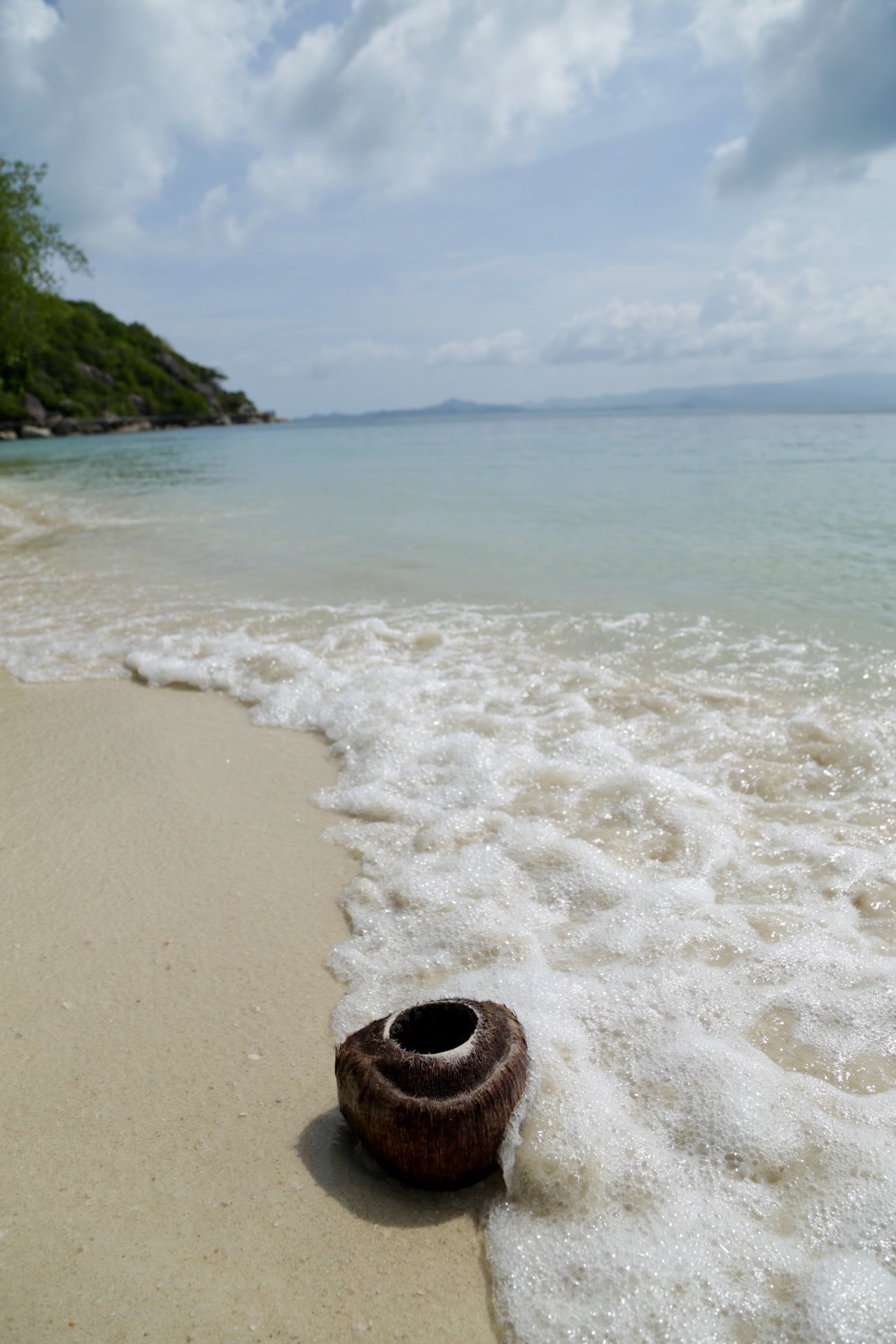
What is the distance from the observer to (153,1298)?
1686mm

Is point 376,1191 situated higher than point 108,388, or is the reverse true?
point 108,388

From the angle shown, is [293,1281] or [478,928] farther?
[478,928]

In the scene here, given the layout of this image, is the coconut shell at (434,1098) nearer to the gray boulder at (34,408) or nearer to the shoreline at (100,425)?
the shoreline at (100,425)

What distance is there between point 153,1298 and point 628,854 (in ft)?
7.65

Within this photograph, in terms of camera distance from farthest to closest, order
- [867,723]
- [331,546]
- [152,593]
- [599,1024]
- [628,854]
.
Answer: [331,546] → [152,593] → [867,723] → [628,854] → [599,1024]

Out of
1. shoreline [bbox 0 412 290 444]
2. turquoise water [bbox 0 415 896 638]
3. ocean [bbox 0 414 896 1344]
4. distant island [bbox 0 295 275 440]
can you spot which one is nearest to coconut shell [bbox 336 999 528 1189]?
ocean [bbox 0 414 896 1344]

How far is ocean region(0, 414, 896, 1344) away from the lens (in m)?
1.84

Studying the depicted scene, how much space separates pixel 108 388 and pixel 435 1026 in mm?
86048

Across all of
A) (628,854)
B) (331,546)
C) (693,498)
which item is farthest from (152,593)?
(693,498)

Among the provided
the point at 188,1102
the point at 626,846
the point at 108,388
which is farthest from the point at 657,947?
the point at 108,388

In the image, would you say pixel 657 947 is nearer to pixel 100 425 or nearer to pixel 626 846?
pixel 626 846

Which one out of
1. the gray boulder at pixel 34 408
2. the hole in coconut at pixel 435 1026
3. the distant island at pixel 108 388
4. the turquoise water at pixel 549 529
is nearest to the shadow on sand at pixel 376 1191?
the hole in coconut at pixel 435 1026

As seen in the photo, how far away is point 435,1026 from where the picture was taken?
83.6 inches

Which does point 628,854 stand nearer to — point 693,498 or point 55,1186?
point 55,1186
